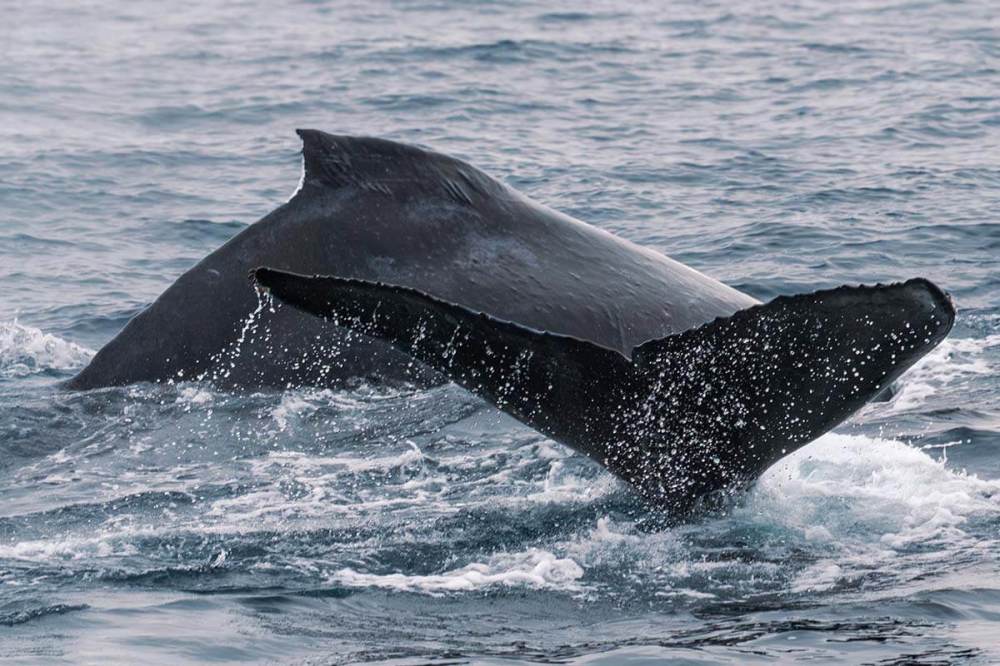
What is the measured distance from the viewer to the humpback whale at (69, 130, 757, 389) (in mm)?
6965

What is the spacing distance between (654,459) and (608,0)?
84.3 feet

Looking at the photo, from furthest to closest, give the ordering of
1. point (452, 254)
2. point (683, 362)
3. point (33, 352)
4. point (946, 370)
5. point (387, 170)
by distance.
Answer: point (33, 352), point (946, 370), point (387, 170), point (452, 254), point (683, 362)

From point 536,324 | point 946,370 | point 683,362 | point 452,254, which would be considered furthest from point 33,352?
point 683,362

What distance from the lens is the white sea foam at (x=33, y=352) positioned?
36.7 ft

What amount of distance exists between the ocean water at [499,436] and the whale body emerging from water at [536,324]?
399 millimetres

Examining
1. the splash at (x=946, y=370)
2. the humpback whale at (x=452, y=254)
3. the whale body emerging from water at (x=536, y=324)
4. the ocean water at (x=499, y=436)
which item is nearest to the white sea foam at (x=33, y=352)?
the ocean water at (x=499, y=436)

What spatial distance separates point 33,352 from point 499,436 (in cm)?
396

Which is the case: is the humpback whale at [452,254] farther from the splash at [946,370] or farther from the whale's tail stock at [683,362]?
the splash at [946,370]

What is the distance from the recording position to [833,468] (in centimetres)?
824

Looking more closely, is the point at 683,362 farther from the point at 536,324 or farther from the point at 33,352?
the point at 33,352

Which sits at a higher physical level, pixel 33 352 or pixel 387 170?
pixel 387 170

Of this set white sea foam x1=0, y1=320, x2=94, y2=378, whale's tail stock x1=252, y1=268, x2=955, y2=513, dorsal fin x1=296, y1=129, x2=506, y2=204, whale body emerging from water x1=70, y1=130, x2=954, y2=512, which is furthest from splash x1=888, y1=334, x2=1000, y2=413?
white sea foam x1=0, y1=320, x2=94, y2=378

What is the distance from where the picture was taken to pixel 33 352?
11523mm

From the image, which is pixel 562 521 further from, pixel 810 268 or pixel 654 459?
pixel 810 268
